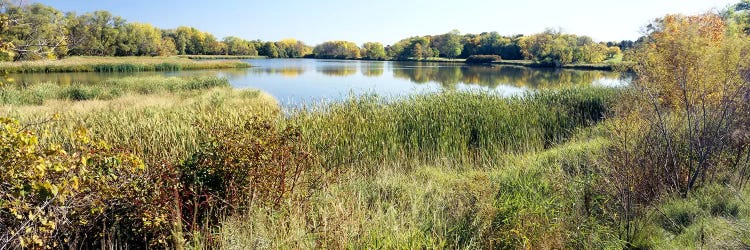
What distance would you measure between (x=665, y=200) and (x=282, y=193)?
4070mm

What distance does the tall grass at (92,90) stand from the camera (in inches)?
671

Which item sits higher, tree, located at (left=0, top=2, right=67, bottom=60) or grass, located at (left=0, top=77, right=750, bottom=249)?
tree, located at (left=0, top=2, right=67, bottom=60)

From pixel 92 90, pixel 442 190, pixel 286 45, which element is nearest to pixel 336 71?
pixel 92 90

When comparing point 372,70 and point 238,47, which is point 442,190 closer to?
point 372,70

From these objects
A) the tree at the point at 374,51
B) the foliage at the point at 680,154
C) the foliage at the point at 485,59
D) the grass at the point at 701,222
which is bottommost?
the grass at the point at 701,222

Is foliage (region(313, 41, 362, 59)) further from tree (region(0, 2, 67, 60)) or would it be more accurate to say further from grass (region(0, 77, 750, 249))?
tree (region(0, 2, 67, 60))

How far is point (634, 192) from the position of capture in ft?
15.0

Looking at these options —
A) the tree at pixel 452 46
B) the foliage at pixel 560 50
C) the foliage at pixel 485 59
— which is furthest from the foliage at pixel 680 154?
the tree at pixel 452 46

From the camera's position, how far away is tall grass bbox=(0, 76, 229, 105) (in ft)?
55.9

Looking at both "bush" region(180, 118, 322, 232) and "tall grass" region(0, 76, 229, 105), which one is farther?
"tall grass" region(0, 76, 229, 105)

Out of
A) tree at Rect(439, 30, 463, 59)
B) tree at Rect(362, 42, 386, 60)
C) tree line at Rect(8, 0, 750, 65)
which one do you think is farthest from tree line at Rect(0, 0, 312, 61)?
tree at Rect(439, 30, 463, 59)

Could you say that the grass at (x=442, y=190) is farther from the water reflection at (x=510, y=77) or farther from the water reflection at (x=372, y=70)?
the water reflection at (x=372, y=70)

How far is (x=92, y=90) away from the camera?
1950 cm

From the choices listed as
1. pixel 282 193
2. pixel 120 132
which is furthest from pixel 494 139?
pixel 120 132
